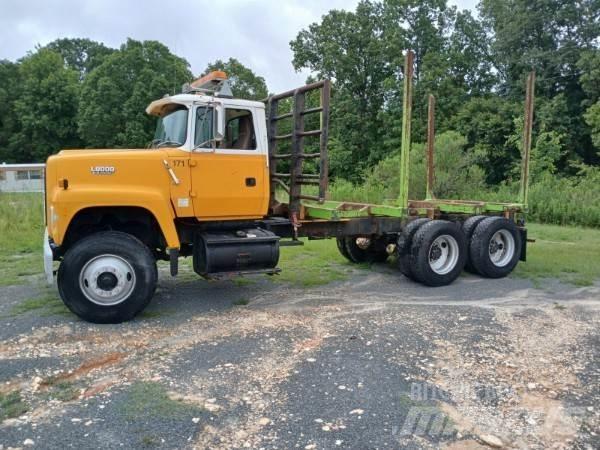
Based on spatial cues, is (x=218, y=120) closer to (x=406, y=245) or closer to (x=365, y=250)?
(x=406, y=245)

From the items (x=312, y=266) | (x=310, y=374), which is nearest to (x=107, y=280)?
(x=310, y=374)

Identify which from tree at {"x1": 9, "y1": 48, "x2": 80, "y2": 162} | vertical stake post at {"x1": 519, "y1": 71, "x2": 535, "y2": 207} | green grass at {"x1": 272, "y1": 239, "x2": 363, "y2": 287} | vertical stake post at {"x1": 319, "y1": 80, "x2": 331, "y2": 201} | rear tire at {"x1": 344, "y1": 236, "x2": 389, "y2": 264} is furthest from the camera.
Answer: tree at {"x1": 9, "y1": 48, "x2": 80, "y2": 162}

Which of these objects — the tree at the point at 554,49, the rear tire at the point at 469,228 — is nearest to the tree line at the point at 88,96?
the tree at the point at 554,49

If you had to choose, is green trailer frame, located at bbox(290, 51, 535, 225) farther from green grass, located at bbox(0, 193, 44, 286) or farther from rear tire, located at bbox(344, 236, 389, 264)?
green grass, located at bbox(0, 193, 44, 286)

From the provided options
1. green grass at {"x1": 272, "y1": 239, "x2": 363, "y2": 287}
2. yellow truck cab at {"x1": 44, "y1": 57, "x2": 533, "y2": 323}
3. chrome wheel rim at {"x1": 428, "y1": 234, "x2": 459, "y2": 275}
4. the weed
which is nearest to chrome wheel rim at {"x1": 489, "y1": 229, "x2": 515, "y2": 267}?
yellow truck cab at {"x1": 44, "y1": 57, "x2": 533, "y2": 323}

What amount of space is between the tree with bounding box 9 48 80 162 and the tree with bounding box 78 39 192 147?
6.37 m

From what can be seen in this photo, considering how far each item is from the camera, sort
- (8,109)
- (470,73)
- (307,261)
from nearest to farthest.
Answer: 1. (307,261)
2. (470,73)
3. (8,109)

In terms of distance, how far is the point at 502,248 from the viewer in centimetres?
928

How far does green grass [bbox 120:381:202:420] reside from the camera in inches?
156

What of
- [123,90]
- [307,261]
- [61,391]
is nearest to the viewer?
[61,391]

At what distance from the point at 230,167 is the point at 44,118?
5321 cm

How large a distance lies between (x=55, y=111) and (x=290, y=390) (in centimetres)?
5736

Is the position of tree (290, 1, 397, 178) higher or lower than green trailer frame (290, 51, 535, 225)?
higher

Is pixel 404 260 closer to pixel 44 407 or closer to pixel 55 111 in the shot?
pixel 44 407
